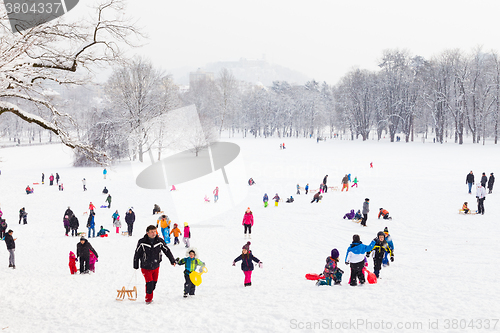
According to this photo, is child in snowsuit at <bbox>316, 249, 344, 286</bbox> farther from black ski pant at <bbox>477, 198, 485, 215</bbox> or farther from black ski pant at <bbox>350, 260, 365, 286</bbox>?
black ski pant at <bbox>477, 198, 485, 215</bbox>

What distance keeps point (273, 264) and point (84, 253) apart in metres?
5.61

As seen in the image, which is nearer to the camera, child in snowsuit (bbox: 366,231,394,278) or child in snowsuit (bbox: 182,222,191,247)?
child in snowsuit (bbox: 366,231,394,278)

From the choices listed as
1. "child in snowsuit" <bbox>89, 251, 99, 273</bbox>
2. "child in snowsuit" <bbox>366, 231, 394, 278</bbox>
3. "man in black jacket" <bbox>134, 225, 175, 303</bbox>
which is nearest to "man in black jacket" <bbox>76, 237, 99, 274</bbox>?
"child in snowsuit" <bbox>89, 251, 99, 273</bbox>

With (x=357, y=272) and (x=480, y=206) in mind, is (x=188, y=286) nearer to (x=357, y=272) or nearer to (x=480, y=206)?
(x=357, y=272)

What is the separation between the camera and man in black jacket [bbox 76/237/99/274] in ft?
31.6

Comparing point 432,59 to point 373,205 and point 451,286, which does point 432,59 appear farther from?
point 451,286

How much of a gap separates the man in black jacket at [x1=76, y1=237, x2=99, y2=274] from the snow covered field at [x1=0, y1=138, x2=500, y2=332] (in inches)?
16.0

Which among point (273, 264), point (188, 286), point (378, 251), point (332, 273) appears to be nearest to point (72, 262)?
point (188, 286)

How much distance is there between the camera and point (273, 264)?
35.0 ft

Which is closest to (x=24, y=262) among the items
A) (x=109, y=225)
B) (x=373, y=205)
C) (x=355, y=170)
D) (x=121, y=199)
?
(x=109, y=225)

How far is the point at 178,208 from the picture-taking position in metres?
21.9

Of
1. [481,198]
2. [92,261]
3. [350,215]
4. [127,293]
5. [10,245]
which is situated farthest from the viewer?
[350,215]

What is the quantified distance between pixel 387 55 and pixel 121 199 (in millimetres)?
52015

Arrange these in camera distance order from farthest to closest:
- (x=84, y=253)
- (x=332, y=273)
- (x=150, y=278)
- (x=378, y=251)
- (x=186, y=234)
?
1. (x=186, y=234)
2. (x=84, y=253)
3. (x=378, y=251)
4. (x=332, y=273)
5. (x=150, y=278)
